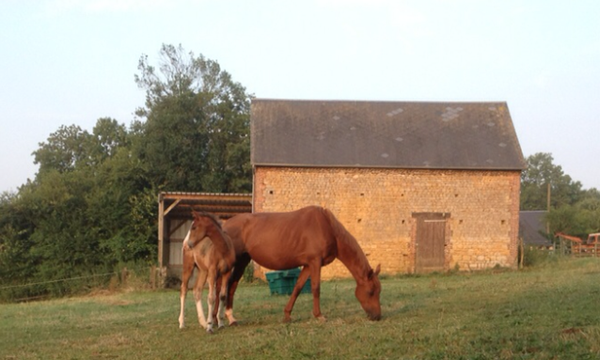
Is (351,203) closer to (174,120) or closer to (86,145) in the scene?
(174,120)

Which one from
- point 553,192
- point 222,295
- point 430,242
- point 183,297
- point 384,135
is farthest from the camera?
point 553,192

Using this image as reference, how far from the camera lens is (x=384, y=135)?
2906cm

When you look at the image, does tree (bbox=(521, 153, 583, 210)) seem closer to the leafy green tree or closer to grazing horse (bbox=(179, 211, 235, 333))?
the leafy green tree

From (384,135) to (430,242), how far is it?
15.3ft

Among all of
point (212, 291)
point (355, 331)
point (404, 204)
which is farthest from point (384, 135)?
point (355, 331)

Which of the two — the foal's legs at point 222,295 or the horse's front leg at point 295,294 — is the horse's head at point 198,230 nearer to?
the foal's legs at point 222,295

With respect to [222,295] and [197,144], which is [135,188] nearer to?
[197,144]

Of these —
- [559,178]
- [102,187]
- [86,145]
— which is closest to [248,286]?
[102,187]

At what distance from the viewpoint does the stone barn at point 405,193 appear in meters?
27.3

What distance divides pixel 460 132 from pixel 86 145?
42.3m

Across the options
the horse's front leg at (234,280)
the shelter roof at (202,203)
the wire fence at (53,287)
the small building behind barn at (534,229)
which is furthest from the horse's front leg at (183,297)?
the small building behind barn at (534,229)

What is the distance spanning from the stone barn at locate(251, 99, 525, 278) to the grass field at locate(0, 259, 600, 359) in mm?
11132

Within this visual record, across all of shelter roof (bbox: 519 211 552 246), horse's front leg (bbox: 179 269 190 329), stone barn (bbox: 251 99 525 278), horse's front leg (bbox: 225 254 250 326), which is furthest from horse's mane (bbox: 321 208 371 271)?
shelter roof (bbox: 519 211 552 246)

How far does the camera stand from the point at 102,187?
103 feet
